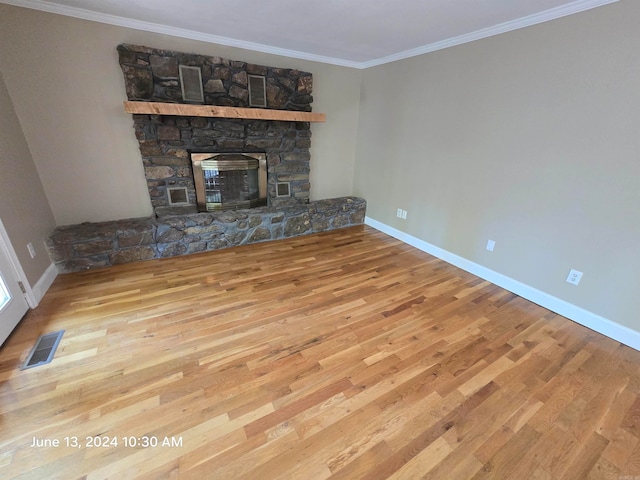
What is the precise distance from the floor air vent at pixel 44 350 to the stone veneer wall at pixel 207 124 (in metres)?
1.60

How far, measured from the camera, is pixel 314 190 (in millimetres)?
4145

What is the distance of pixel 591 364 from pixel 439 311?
0.95 meters

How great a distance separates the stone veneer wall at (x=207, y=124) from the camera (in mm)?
2662

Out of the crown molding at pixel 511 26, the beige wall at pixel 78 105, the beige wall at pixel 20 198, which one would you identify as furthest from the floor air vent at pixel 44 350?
the crown molding at pixel 511 26

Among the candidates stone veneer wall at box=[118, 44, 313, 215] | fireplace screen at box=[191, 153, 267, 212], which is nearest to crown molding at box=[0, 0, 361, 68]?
stone veneer wall at box=[118, 44, 313, 215]

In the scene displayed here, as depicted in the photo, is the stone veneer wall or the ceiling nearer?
the ceiling

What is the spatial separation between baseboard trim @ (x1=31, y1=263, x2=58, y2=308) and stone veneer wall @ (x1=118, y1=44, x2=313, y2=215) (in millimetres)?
1043

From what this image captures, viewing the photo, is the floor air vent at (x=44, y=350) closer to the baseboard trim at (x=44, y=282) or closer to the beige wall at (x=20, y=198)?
the baseboard trim at (x=44, y=282)

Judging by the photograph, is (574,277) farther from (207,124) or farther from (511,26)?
(207,124)

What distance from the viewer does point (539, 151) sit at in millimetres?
2215

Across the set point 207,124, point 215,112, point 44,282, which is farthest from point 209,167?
point 44,282

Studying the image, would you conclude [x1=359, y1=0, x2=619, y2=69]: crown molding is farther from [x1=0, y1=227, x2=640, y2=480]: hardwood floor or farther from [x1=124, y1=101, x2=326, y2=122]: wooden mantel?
[x1=0, y1=227, x2=640, y2=480]: hardwood floor

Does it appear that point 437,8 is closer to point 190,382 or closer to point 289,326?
point 289,326

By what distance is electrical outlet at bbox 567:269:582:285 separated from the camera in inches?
83.8
